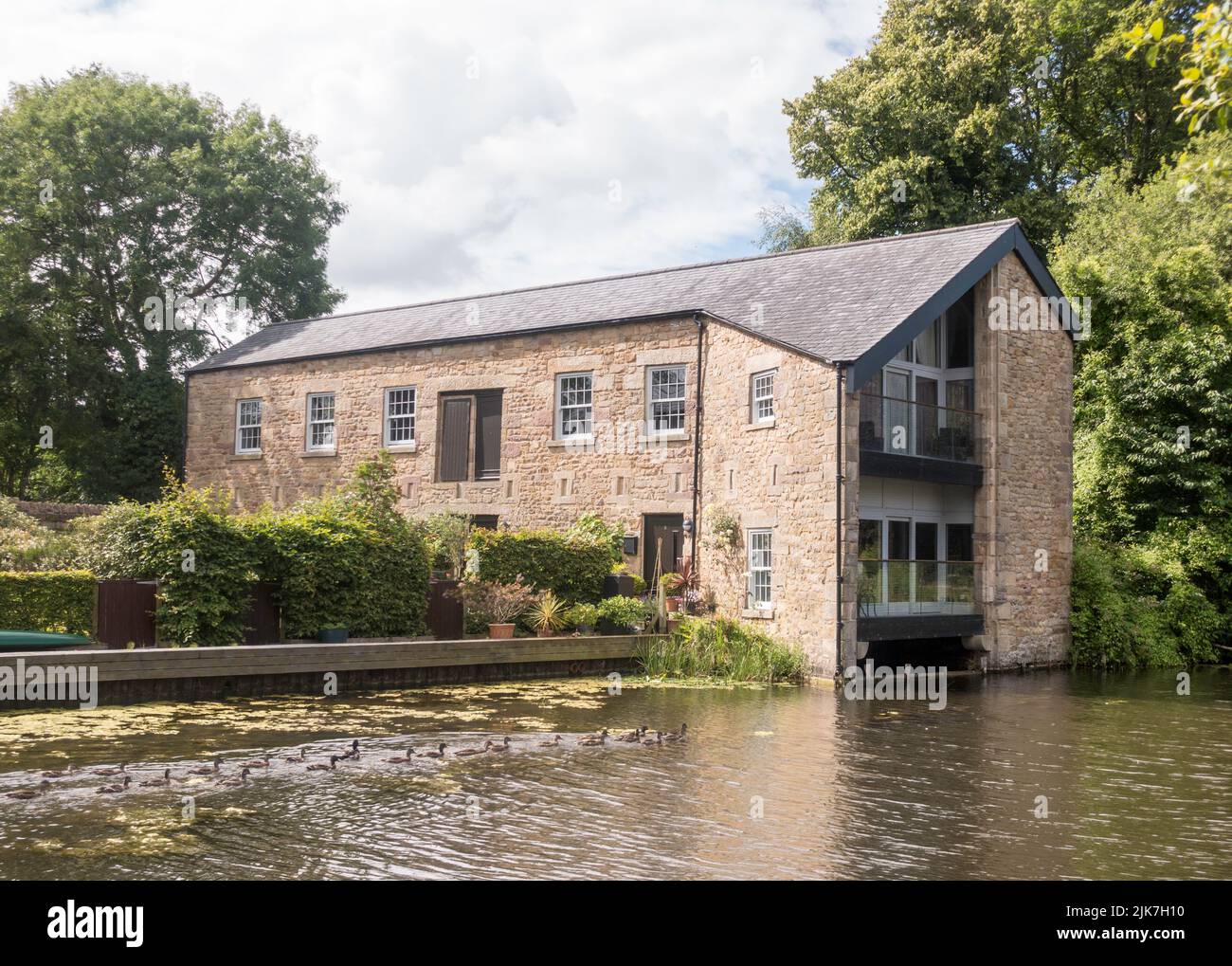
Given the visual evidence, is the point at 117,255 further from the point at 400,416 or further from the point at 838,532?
the point at 838,532

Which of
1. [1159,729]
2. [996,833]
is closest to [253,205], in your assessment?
[1159,729]

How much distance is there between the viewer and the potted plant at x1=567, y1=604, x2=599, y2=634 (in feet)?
65.3

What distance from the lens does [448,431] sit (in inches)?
1035

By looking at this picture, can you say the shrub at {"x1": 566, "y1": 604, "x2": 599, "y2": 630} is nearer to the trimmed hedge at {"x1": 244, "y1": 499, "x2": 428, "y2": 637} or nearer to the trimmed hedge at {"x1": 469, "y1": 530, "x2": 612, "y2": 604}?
the trimmed hedge at {"x1": 469, "y1": 530, "x2": 612, "y2": 604}

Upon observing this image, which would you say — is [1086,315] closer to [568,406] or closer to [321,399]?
[568,406]

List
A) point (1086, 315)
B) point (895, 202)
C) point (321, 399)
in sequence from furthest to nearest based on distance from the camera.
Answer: point (895, 202)
point (321, 399)
point (1086, 315)

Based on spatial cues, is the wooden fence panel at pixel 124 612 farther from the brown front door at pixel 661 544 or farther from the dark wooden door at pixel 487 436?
the dark wooden door at pixel 487 436

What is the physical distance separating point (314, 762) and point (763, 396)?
1174cm

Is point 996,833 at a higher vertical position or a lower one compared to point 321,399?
lower

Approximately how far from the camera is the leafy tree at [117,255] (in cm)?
3484

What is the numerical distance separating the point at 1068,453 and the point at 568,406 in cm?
1032

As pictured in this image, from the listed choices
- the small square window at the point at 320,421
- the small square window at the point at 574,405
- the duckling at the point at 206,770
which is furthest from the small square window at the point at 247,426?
the duckling at the point at 206,770

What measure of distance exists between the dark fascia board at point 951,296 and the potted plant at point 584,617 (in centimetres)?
582

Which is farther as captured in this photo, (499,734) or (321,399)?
(321,399)
